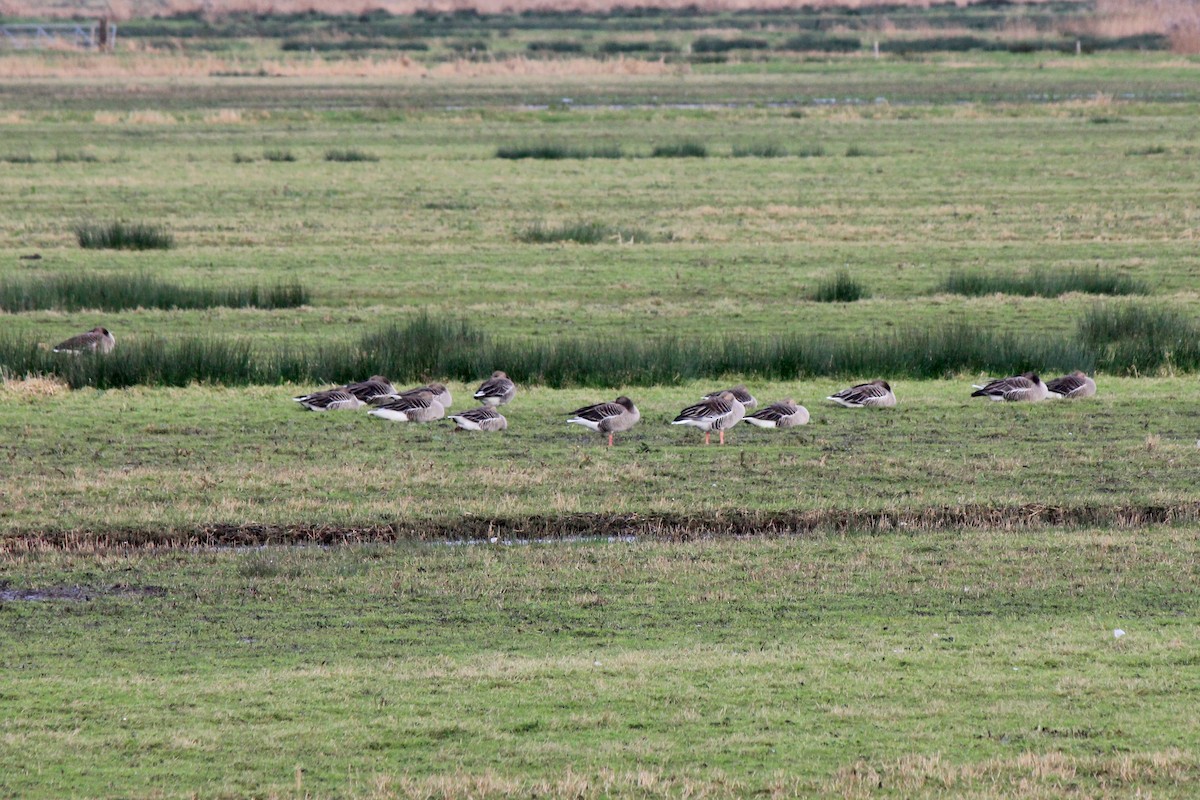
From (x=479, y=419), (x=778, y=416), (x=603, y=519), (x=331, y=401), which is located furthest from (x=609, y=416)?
(x=331, y=401)

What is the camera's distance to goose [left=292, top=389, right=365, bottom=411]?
16.8m

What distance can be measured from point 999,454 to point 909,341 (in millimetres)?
5056

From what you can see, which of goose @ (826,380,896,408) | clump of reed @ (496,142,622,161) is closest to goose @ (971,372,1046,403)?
goose @ (826,380,896,408)

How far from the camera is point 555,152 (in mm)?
42562

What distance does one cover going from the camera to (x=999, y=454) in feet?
49.1

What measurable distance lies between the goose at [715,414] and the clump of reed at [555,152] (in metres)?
27.5

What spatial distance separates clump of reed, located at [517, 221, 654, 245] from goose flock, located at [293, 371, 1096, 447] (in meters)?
12.6

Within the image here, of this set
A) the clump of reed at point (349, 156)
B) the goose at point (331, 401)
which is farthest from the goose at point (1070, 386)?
the clump of reed at point (349, 156)

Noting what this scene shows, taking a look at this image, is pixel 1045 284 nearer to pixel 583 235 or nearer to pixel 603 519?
pixel 583 235

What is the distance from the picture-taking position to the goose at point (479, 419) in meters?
15.8

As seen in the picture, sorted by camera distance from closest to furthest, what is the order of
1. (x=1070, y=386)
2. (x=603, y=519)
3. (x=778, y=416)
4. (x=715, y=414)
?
(x=603, y=519), (x=715, y=414), (x=778, y=416), (x=1070, y=386)

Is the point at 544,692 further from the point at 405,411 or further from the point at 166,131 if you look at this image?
the point at 166,131

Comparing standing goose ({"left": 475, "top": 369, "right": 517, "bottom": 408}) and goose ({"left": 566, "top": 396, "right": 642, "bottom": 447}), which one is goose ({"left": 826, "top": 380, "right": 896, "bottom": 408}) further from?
standing goose ({"left": 475, "top": 369, "right": 517, "bottom": 408})

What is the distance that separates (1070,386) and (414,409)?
287 inches
